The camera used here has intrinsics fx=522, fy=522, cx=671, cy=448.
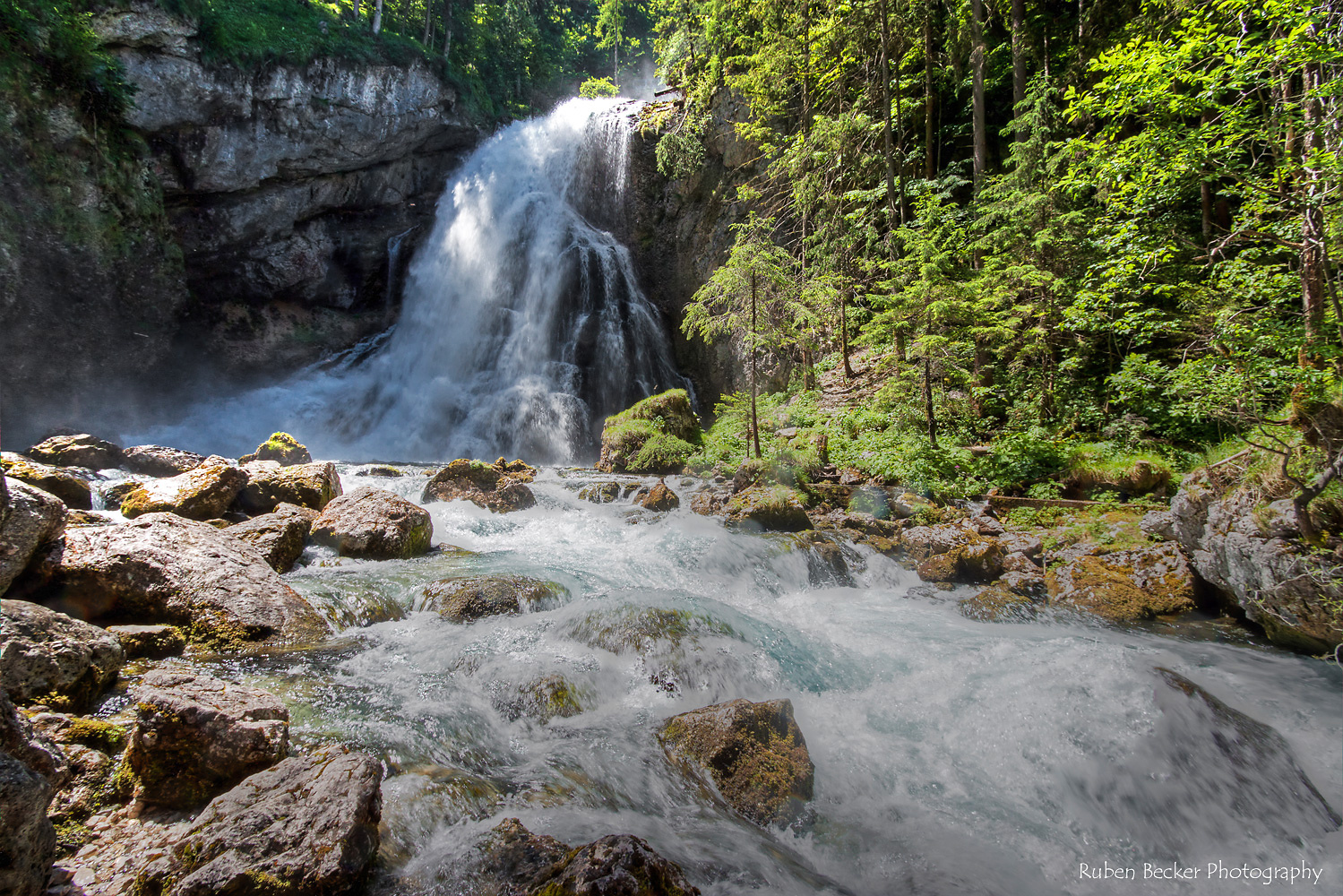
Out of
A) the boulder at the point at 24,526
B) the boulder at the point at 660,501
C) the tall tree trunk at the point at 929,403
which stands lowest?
the boulder at the point at 24,526

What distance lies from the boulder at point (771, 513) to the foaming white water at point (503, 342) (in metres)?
10.2

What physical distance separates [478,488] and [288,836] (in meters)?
9.06

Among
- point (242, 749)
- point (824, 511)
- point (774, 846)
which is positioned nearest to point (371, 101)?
point (824, 511)

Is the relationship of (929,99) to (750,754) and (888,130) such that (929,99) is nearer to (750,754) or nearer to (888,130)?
(888,130)

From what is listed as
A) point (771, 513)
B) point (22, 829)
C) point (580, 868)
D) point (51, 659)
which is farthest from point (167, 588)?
point (771, 513)

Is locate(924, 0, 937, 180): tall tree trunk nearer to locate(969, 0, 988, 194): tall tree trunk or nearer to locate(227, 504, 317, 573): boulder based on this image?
locate(969, 0, 988, 194): tall tree trunk

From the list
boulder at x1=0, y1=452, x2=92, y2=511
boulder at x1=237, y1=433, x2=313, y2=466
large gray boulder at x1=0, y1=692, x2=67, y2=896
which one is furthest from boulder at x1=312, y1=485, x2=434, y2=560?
large gray boulder at x1=0, y1=692, x2=67, y2=896

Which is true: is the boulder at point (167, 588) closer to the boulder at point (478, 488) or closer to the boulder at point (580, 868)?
the boulder at point (580, 868)

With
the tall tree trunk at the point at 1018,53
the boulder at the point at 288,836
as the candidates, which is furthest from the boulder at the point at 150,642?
the tall tree trunk at the point at 1018,53

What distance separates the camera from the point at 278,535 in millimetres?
6059

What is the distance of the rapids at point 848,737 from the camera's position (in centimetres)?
270

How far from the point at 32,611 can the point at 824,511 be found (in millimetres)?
8665

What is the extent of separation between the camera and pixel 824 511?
8977mm

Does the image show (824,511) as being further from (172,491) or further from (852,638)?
(172,491)
